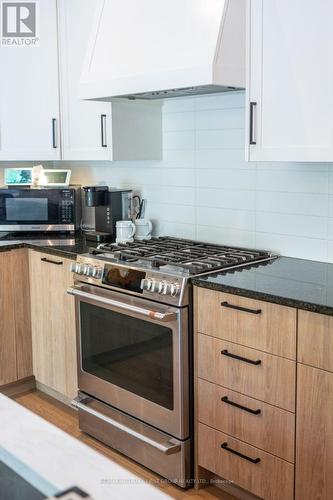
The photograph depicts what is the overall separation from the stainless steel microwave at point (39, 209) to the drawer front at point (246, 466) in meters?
1.66

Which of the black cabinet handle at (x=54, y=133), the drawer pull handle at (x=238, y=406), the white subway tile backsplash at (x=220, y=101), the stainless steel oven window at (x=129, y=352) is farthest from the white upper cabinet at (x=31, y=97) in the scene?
the drawer pull handle at (x=238, y=406)

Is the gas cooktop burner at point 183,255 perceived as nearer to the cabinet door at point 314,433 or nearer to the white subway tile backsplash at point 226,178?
the white subway tile backsplash at point 226,178

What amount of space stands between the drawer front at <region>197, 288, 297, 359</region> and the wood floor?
719 mm

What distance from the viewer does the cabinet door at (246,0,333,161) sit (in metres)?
2.25

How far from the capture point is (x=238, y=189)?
3014 millimetres

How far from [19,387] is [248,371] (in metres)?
1.82

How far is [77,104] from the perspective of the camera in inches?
136

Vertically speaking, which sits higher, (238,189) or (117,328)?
(238,189)

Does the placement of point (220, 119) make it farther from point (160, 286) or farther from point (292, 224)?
point (160, 286)

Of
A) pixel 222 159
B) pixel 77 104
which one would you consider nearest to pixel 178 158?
pixel 222 159

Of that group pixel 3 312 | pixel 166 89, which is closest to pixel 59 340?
pixel 3 312

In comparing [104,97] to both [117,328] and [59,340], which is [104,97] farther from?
[59,340]

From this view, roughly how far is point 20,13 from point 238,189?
5.61 ft

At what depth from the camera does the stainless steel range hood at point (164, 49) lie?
2455 millimetres
